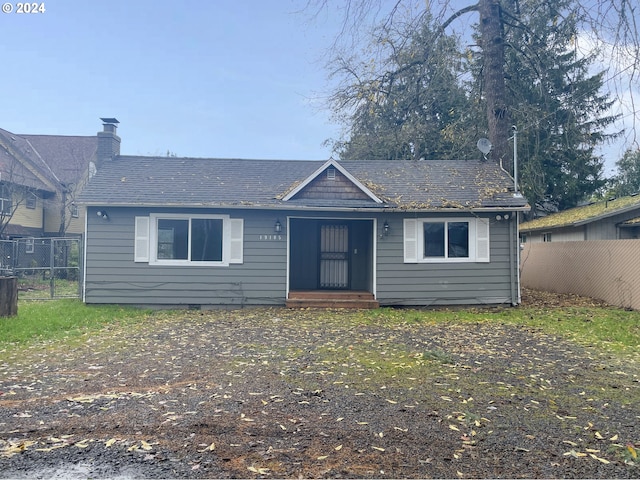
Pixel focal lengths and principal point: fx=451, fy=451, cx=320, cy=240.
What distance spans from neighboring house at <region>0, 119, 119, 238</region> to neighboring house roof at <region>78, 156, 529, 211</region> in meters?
5.92

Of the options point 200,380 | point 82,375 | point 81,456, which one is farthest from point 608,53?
point 82,375

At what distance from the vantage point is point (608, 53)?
629cm

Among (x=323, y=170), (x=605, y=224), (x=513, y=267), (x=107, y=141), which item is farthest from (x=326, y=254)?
(x=605, y=224)

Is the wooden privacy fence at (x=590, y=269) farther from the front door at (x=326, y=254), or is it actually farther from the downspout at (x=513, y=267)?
the front door at (x=326, y=254)

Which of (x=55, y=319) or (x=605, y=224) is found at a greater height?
(x=605, y=224)

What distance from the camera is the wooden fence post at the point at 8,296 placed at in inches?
331

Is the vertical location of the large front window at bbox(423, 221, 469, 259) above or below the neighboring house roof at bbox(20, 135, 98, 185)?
below

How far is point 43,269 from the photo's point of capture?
14047mm

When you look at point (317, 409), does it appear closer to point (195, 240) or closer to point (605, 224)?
point (195, 240)

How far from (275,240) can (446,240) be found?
431cm

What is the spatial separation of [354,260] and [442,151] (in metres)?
11.5

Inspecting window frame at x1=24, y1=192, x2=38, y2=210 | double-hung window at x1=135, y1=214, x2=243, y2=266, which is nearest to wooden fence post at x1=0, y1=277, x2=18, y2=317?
double-hung window at x1=135, y1=214, x2=243, y2=266

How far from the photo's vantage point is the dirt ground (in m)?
3.04

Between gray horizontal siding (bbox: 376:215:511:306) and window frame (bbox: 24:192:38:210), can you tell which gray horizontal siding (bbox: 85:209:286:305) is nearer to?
gray horizontal siding (bbox: 376:215:511:306)
